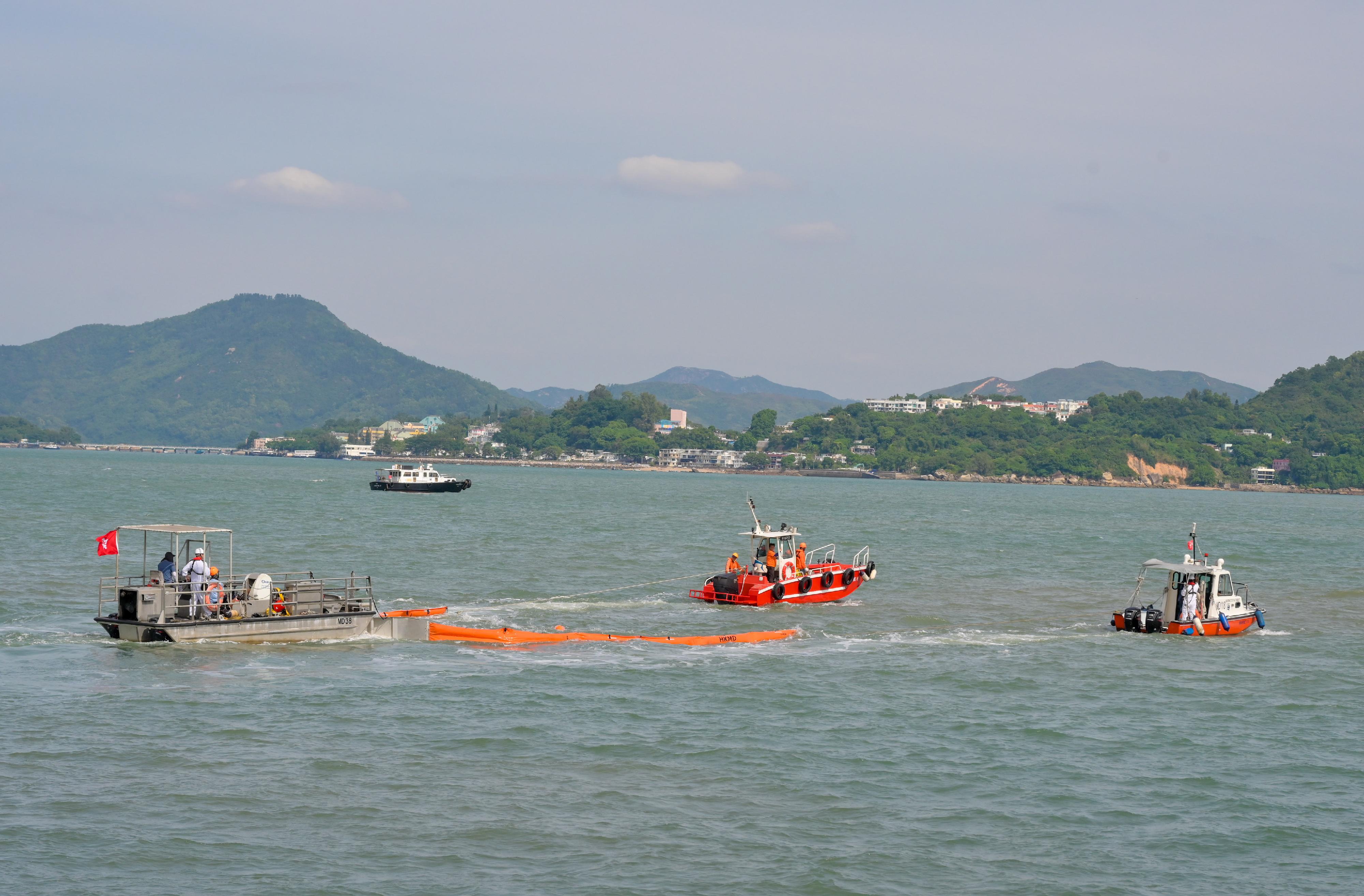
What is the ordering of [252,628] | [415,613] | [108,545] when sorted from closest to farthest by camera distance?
1. [252,628]
2. [108,545]
3. [415,613]

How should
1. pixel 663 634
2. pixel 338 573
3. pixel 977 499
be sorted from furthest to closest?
pixel 977 499
pixel 338 573
pixel 663 634

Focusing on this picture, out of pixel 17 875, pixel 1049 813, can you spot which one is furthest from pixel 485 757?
pixel 1049 813

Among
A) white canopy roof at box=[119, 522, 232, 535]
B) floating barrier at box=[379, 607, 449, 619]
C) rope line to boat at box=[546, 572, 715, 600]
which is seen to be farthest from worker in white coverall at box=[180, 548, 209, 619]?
rope line to boat at box=[546, 572, 715, 600]

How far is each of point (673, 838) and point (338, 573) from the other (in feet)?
116

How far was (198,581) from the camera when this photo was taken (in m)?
32.3

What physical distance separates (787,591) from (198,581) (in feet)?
68.0

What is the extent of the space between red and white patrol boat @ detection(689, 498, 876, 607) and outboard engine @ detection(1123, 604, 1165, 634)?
9.31 meters

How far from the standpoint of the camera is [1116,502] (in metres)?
193

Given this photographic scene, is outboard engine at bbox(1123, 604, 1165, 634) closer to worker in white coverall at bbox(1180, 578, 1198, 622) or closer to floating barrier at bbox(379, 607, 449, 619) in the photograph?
worker in white coverall at bbox(1180, 578, 1198, 622)

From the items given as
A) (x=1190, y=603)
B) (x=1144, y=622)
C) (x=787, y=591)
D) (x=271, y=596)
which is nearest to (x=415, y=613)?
(x=271, y=596)

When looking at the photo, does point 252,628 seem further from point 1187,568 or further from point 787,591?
point 1187,568

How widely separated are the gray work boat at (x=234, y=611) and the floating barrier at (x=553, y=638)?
109 cm

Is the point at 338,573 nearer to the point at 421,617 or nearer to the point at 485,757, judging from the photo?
the point at 421,617

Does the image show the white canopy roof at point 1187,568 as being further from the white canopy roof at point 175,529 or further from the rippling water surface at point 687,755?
the white canopy roof at point 175,529
